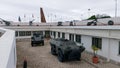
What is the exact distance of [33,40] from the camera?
77.9 ft

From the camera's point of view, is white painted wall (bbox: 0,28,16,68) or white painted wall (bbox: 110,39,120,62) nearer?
white painted wall (bbox: 0,28,16,68)

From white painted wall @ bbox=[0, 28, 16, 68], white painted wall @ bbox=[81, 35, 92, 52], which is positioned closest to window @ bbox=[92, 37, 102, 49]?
white painted wall @ bbox=[81, 35, 92, 52]

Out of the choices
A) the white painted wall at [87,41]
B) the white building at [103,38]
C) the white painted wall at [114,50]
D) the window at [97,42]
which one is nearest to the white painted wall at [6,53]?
the white building at [103,38]

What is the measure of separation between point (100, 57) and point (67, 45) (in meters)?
4.05

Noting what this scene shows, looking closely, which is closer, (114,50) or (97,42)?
(114,50)

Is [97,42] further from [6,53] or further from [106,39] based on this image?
[6,53]

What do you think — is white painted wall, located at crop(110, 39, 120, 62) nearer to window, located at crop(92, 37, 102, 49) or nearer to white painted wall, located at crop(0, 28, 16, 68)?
window, located at crop(92, 37, 102, 49)

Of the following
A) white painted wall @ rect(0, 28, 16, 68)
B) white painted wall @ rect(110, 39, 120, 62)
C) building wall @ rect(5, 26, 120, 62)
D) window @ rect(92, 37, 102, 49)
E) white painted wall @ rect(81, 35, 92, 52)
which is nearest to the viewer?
white painted wall @ rect(0, 28, 16, 68)

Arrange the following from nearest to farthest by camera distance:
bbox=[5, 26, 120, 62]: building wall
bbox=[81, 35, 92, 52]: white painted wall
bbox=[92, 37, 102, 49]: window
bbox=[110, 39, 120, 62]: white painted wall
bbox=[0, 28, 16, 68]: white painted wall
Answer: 1. bbox=[0, 28, 16, 68]: white painted wall
2. bbox=[110, 39, 120, 62]: white painted wall
3. bbox=[5, 26, 120, 62]: building wall
4. bbox=[92, 37, 102, 49]: window
5. bbox=[81, 35, 92, 52]: white painted wall

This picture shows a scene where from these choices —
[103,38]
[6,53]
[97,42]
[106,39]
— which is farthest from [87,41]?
[6,53]

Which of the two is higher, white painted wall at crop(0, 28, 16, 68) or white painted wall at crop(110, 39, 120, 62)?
white painted wall at crop(0, 28, 16, 68)

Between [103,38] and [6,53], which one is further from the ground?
[6,53]

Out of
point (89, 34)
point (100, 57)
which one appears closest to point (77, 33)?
point (89, 34)

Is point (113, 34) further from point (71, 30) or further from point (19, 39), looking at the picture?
point (19, 39)
